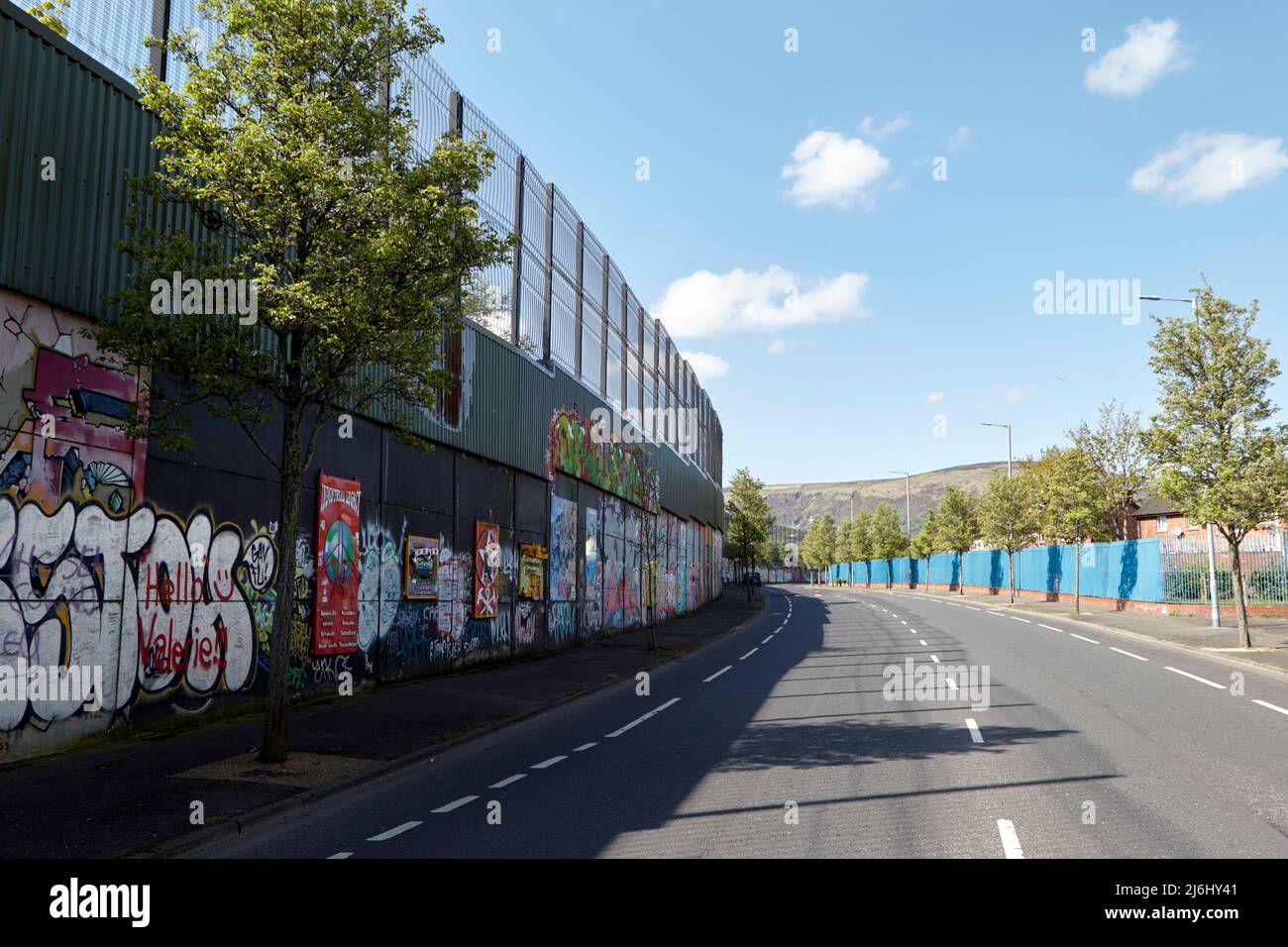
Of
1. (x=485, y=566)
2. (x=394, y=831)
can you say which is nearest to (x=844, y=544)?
(x=485, y=566)

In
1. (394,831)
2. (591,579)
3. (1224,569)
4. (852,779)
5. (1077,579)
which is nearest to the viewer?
(394,831)

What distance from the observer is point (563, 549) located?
26.7m

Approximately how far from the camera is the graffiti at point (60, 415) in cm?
943

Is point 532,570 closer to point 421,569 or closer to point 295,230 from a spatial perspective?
point 421,569

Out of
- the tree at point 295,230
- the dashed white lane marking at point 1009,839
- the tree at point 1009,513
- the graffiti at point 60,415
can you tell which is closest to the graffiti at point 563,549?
the graffiti at point 60,415

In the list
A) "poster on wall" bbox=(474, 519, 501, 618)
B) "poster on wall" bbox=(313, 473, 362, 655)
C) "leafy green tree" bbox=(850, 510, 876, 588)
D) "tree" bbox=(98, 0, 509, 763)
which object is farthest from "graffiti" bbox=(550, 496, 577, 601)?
"leafy green tree" bbox=(850, 510, 876, 588)

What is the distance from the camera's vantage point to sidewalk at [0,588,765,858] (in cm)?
674

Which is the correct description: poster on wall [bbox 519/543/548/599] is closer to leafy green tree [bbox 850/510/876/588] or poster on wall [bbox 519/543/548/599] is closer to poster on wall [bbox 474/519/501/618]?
poster on wall [bbox 474/519/501/618]

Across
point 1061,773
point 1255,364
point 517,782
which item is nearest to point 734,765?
point 517,782

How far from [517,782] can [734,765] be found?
2192 mm

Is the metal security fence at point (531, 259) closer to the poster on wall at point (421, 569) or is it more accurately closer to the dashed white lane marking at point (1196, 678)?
the poster on wall at point (421, 569)

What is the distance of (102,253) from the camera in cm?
1059

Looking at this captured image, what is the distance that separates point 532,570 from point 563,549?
2.80 meters
